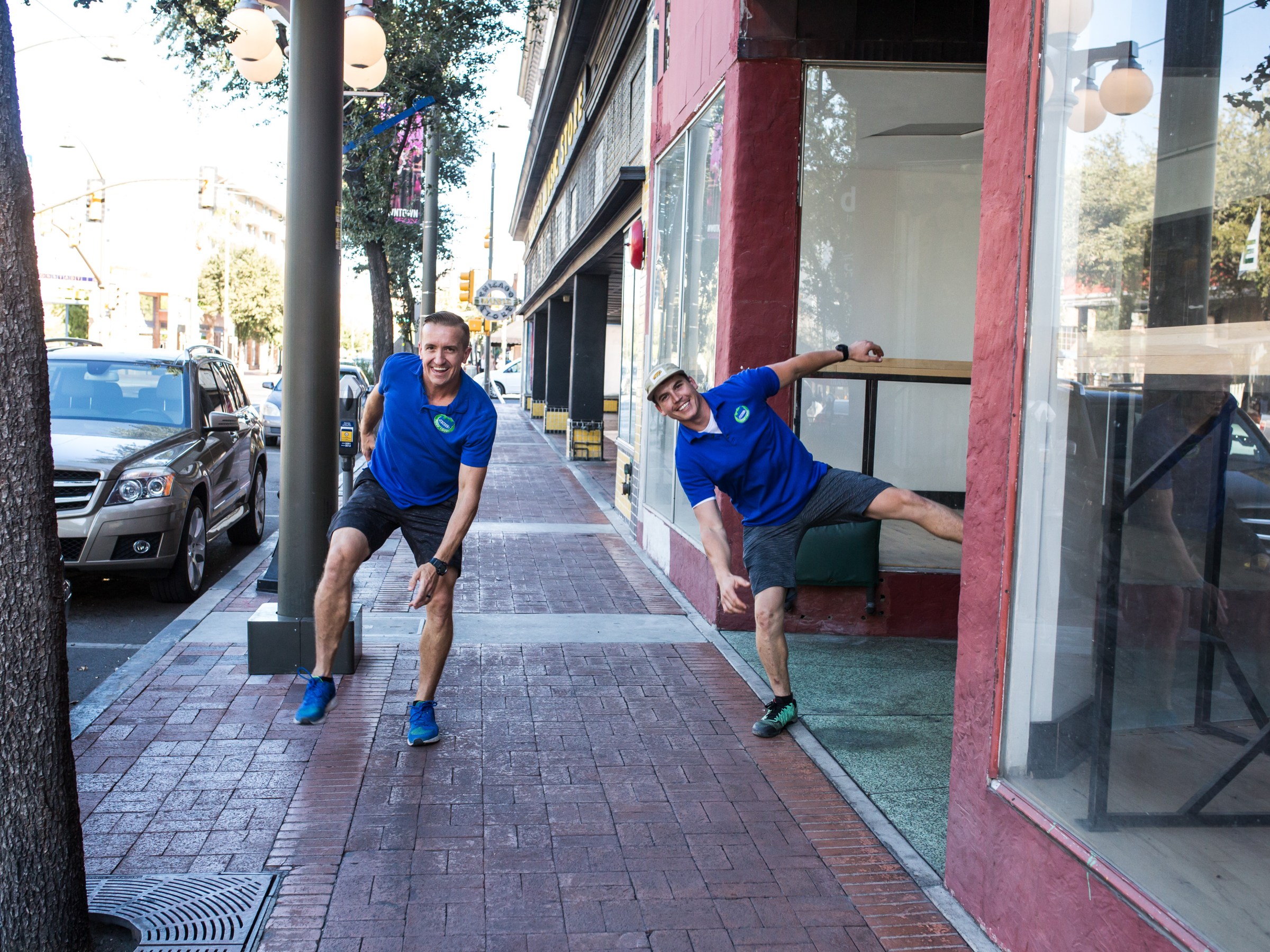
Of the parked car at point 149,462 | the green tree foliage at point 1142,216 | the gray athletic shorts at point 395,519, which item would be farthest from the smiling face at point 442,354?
the parked car at point 149,462

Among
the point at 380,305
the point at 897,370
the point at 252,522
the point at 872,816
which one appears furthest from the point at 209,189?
the point at 872,816

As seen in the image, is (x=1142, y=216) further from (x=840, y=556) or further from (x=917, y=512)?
(x=840, y=556)

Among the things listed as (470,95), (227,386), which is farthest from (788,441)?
(470,95)

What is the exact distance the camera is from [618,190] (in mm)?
12203

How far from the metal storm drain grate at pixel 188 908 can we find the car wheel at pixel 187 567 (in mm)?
4528

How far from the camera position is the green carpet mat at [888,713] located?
4551 mm

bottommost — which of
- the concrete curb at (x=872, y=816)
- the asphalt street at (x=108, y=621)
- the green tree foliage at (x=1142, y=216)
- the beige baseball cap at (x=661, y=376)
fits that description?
the asphalt street at (x=108, y=621)

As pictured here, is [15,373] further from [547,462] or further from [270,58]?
[547,462]

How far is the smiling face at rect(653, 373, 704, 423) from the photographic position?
5.11 meters

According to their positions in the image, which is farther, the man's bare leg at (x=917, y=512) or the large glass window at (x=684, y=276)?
the large glass window at (x=684, y=276)

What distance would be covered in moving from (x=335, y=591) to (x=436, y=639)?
52 cm

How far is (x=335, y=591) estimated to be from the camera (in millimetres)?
5203

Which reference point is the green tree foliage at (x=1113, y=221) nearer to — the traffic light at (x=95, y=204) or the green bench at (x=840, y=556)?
the green bench at (x=840, y=556)

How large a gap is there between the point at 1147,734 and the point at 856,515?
2372mm
